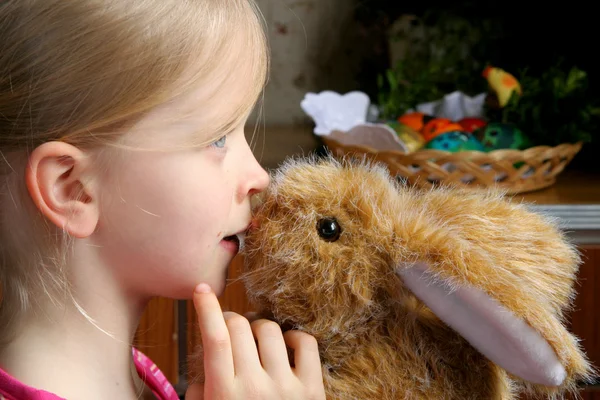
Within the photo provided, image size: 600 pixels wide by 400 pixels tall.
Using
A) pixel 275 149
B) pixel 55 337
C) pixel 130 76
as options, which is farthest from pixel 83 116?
pixel 275 149

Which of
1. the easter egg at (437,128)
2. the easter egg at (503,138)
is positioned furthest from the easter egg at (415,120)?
the easter egg at (503,138)

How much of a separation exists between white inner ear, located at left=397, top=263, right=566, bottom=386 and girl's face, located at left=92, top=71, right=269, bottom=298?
0.48 ft

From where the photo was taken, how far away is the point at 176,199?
21.4 inches

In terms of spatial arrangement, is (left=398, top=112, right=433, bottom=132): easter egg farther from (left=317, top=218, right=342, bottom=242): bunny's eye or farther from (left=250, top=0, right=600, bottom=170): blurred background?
(left=317, top=218, right=342, bottom=242): bunny's eye

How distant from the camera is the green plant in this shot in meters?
1.24

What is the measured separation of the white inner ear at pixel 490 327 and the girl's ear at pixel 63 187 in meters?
0.24

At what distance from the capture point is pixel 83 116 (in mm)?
518

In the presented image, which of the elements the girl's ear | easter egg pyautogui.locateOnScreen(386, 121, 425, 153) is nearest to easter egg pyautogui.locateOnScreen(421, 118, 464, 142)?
easter egg pyautogui.locateOnScreen(386, 121, 425, 153)

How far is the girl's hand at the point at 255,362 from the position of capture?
1.74 feet

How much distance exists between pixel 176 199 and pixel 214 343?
0.36 feet

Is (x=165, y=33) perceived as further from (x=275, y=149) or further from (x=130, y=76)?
(x=275, y=149)

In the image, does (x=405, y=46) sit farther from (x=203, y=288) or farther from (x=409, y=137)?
(x=203, y=288)

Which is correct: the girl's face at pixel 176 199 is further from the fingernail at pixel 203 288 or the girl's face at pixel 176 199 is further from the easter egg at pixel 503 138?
the easter egg at pixel 503 138

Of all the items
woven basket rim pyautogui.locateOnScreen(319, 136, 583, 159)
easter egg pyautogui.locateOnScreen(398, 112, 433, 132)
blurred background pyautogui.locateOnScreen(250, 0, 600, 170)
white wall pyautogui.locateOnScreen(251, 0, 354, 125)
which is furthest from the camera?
white wall pyautogui.locateOnScreen(251, 0, 354, 125)
